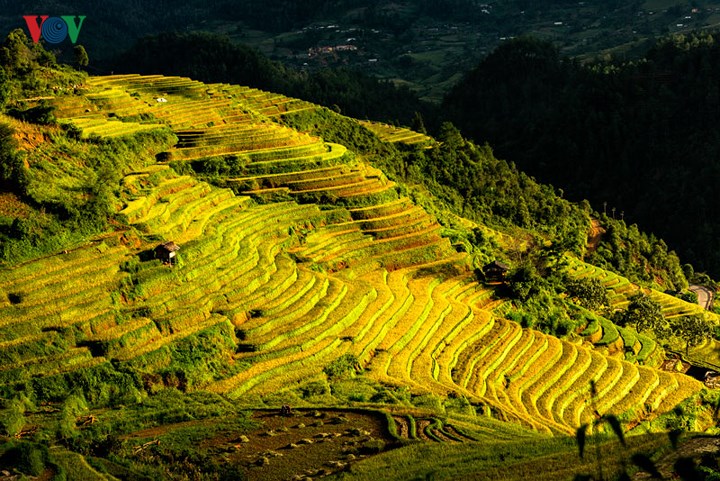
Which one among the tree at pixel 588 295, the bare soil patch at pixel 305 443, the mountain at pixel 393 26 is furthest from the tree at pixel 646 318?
the mountain at pixel 393 26

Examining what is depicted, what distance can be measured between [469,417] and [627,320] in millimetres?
17083

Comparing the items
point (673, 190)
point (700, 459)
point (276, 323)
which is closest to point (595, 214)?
point (673, 190)

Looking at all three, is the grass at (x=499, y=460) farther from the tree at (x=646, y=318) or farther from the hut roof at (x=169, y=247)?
the tree at (x=646, y=318)

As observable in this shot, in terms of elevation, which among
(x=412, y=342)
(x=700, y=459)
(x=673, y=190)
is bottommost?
(x=673, y=190)

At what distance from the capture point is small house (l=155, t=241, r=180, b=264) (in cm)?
2327

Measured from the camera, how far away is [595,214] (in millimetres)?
55375

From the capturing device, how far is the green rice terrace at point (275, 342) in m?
16.5

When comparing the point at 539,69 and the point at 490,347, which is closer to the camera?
the point at 490,347

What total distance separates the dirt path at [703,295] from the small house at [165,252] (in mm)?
31673

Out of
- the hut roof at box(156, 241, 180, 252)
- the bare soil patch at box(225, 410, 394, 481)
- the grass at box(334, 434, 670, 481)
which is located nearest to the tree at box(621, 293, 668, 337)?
the grass at box(334, 434, 670, 481)

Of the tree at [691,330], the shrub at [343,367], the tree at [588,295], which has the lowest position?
the tree at [691,330]

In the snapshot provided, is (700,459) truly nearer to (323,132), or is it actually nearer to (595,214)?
(323,132)

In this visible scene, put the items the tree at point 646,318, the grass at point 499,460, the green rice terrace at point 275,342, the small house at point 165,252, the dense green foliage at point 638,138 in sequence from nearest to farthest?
the grass at point 499,460
the green rice terrace at point 275,342
the small house at point 165,252
the tree at point 646,318
the dense green foliage at point 638,138

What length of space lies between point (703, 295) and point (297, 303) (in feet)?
104
